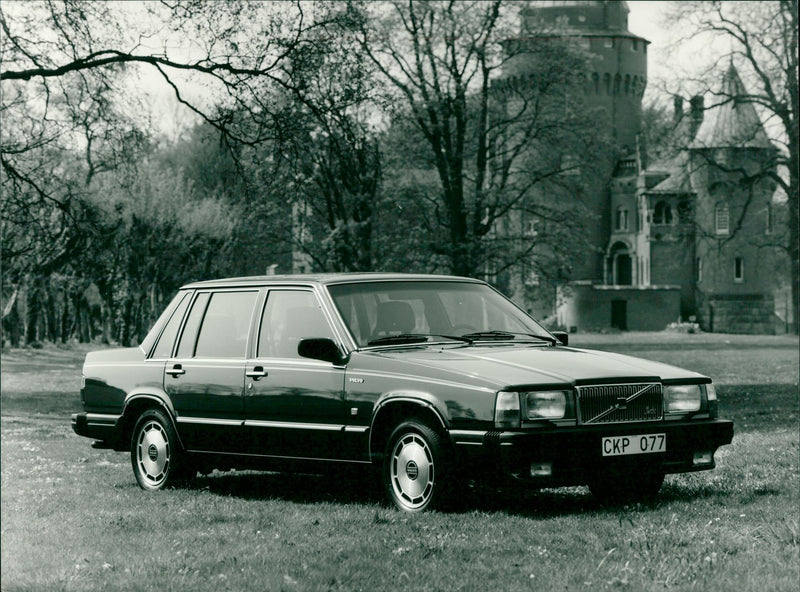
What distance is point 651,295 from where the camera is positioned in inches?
3492

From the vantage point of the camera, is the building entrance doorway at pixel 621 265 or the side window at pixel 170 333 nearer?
the side window at pixel 170 333

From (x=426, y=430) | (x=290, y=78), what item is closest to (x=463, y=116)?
(x=290, y=78)

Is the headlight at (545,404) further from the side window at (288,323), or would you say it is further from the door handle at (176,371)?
the door handle at (176,371)

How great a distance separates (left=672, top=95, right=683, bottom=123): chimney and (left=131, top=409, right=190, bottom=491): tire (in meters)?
40.5

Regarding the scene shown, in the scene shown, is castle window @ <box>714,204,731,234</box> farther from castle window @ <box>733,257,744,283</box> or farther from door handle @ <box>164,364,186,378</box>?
door handle @ <box>164,364,186,378</box>

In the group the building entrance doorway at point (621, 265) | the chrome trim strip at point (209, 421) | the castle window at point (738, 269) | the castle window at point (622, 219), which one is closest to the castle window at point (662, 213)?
the castle window at point (622, 219)

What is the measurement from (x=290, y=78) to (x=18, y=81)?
5562 mm

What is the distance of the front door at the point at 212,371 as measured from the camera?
9773mm

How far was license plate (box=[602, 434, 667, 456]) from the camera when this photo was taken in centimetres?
822

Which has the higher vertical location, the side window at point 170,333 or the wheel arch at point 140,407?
the side window at point 170,333

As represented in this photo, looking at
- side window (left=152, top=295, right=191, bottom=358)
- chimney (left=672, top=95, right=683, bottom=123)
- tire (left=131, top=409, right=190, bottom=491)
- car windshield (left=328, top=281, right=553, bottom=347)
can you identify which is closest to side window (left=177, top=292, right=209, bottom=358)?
side window (left=152, top=295, right=191, bottom=358)

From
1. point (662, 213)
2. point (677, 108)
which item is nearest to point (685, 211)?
point (677, 108)

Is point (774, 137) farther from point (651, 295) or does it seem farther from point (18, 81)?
point (651, 295)

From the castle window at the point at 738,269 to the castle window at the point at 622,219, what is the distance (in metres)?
8.61
